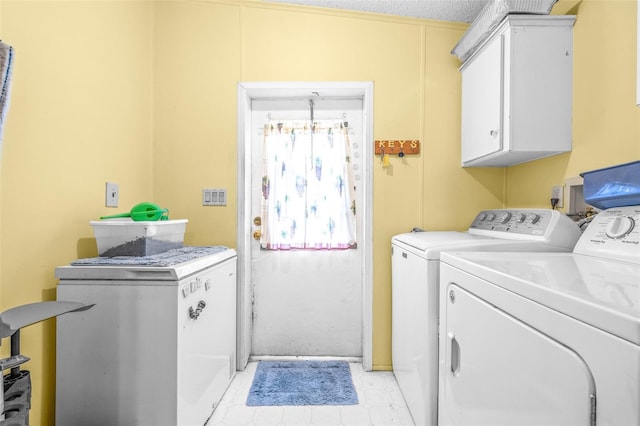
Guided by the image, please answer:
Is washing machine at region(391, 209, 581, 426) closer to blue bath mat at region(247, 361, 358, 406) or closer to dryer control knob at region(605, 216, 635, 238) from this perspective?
dryer control knob at region(605, 216, 635, 238)

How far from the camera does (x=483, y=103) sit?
1.81 m

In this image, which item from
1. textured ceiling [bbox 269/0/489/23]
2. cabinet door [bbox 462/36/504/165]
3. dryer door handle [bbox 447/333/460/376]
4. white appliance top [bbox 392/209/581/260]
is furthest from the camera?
textured ceiling [bbox 269/0/489/23]

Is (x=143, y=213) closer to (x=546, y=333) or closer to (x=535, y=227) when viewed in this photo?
(x=546, y=333)

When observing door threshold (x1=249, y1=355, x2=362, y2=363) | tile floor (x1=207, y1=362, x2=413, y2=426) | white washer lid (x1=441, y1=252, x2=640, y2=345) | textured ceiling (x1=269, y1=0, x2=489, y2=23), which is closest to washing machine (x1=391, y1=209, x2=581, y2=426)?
tile floor (x1=207, y1=362, x2=413, y2=426)

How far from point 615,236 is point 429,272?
63 cm

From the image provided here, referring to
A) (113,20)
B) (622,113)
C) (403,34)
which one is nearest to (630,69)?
(622,113)

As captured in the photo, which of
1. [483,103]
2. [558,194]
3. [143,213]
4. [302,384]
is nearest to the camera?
[143,213]

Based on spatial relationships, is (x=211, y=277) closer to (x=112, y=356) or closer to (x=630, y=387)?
(x=112, y=356)

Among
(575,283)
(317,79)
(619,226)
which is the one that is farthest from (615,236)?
(317,79)

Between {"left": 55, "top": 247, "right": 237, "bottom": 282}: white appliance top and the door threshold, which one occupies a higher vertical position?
{"left": 55, "top": 247, "right": 237, "bottom": 282}: white appliance top

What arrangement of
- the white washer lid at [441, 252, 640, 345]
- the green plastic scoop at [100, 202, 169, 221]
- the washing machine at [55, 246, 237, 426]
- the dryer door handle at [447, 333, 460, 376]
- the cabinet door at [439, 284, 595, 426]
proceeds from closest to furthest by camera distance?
1. the white washer lid at [441, 252, 640, 345]
2. the cabinet door at [439, 284, 595, 426]
3. the dryer door handle at [447, 333, 460, 376]
4. the washing machine at [55, 246, 237, 426]
5. the green plastic scoop at [100, 202, 169, 221]

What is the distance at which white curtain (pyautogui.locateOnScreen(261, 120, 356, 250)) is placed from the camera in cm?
232

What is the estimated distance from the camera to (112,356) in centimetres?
126

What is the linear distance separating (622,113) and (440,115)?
3.25ft
